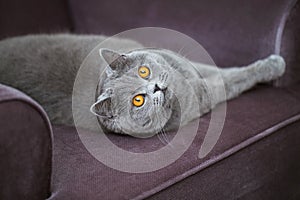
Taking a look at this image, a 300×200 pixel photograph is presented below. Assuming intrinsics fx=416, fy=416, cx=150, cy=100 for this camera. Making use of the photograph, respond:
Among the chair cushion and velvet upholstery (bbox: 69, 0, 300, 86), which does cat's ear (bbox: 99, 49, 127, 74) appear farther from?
velvet upholstery (bbox: 69, 0, 300, 86)

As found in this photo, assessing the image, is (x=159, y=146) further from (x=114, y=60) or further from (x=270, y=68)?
(x=270, y=68)

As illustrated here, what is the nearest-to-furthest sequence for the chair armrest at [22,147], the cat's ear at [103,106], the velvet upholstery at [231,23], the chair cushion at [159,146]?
the chair armrest at [22,147], the chair cushion at [159,146], the cat's ear at [103,106], the velvet upholstery at [231,23]

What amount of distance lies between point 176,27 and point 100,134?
0.61m

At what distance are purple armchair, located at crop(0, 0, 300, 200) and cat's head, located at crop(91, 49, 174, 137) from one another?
5cm

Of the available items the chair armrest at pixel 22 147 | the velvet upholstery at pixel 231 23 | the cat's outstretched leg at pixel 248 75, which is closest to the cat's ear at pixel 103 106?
the chair armrest at pixel 22 147

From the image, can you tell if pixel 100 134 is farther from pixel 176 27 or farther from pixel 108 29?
pixel 108 29

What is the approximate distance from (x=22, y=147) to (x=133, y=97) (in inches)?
15.9

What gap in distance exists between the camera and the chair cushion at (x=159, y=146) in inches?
36.4

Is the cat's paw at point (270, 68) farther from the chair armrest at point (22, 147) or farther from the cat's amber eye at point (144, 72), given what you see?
the chair armrest at point (22, 147)

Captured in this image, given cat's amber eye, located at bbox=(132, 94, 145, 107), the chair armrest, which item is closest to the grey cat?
cat's amber eye, located at bbox=(132, 94, 145, 107)

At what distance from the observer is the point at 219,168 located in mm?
1083

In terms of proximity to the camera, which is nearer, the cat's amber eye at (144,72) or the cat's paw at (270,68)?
the cat's amber eye at (144,72)

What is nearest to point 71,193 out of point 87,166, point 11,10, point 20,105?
point 87,166

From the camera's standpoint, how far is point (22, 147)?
32.5 inches
